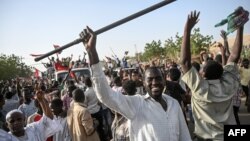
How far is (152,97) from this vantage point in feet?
10.1

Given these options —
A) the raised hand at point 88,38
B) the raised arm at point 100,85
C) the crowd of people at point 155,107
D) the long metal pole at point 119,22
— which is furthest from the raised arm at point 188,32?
the raised hand at point 88,38

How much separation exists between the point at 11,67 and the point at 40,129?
5173cm

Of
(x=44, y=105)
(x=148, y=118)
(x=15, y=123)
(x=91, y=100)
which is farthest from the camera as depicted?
(x=91, y=100)

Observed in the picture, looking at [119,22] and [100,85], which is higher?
[119,22]

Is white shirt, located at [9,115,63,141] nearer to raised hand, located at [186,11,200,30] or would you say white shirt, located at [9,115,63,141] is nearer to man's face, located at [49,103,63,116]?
man's face, located at [49,103,63,116]

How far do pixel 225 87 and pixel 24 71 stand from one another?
63.5 meters

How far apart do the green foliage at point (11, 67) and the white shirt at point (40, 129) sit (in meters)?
44.8

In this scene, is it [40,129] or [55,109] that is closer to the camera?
[40,129]

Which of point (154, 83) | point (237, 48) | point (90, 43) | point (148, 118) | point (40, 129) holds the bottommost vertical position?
point (40, 129)

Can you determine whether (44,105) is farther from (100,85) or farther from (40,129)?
(100,85)

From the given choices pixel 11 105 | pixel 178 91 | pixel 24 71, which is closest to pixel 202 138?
pixel 178 91

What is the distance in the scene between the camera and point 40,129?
175 inches

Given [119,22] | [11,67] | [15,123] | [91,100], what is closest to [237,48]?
[119,22]

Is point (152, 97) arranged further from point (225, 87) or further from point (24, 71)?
point (24, 71)
